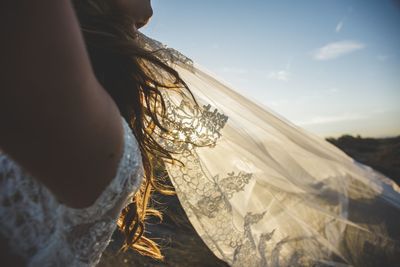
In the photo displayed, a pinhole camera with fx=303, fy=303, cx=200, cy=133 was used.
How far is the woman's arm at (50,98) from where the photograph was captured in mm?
450

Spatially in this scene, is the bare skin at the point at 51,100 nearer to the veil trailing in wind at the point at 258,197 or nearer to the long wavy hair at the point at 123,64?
the long wavy hair at the point at 123,64

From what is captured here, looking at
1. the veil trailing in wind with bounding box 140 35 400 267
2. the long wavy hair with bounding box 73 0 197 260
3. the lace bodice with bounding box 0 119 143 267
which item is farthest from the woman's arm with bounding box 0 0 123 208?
the veil trailing in wind with bounding box 140 35 400 267

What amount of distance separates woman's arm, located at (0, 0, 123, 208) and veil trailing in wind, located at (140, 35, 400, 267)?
1.12 metres

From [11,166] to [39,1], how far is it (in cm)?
51

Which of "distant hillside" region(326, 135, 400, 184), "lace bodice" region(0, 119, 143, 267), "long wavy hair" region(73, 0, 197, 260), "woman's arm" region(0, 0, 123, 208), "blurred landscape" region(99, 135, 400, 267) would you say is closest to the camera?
"woman's arm" region(0, 0, 123, 208)

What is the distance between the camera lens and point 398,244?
1819mm

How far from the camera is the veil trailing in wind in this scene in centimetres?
177

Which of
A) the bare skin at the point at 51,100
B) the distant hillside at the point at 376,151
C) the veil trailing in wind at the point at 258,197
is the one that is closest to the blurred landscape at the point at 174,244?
the distant hillside at the point at 376,151

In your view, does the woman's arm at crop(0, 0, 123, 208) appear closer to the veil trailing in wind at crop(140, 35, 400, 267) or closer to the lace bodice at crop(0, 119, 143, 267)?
the lace bodice at crop(0, 119, 143, 267)

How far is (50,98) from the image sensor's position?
487 millimetres

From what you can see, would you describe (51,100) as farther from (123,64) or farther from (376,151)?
(376,151)

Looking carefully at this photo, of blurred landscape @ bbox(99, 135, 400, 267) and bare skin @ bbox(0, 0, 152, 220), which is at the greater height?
bare skin @ bbox(0, 0, 152, 220)

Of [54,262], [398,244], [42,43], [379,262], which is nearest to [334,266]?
[379,262]

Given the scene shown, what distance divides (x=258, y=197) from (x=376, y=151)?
16.3 feet
